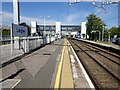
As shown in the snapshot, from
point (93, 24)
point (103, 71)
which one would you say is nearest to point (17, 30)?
point (103, 71)

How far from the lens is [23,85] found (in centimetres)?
938

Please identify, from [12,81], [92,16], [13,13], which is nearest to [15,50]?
[13,13]

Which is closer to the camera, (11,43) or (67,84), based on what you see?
(67,84)

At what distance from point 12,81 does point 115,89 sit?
388 centimetres

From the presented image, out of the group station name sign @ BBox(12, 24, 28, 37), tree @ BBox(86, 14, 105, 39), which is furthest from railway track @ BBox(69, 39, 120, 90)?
tree @ BBox(86, 14, 105, 39)

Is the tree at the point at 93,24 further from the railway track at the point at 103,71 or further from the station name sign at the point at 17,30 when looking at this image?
the railway track at the point at 103,71

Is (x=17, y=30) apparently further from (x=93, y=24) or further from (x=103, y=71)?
(x=93, y=24)

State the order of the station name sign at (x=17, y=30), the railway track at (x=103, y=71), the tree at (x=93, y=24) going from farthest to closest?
the tree at (x=93, y=24) < the station name sign at (x=17, y=30) < the railway track at (x=103, y=71)

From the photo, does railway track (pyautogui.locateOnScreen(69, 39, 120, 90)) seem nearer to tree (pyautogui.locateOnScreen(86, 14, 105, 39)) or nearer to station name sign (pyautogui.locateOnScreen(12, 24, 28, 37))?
station name sign (pyautogui.locateOnScreen(12, 24, 28, 37))

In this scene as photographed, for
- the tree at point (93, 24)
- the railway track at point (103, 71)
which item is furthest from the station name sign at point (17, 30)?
the tree at point (93, 24)

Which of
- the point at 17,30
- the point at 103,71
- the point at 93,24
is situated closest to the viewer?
the point at 103,71

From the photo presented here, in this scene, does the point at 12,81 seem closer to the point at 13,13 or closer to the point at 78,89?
the point at 78,89

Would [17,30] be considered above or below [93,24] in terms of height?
below

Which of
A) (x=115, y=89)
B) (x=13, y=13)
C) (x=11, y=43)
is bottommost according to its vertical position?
(x=115, y=89)
